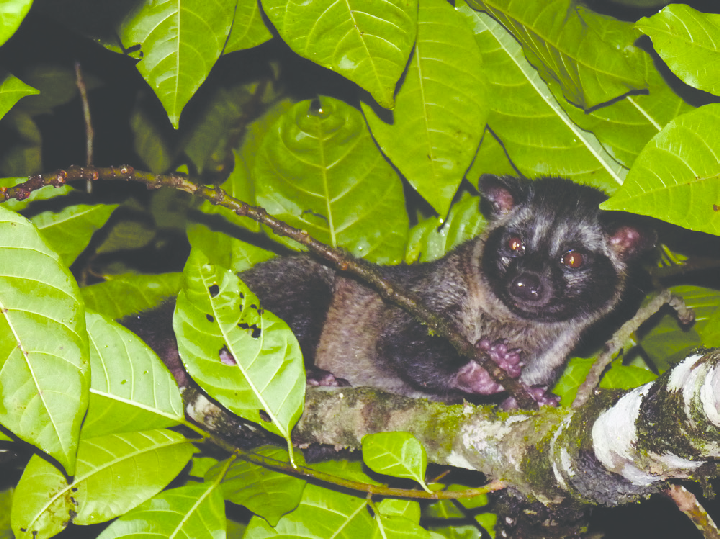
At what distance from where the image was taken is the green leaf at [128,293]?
3426mm

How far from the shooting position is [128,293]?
356cm

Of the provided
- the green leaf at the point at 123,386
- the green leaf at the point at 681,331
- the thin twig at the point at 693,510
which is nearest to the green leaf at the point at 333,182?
the green leaf at the point at 681,331

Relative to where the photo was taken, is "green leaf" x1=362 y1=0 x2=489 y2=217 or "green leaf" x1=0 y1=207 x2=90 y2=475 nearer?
"green leaf" x1=0 y1=207 x2=90 y2=475

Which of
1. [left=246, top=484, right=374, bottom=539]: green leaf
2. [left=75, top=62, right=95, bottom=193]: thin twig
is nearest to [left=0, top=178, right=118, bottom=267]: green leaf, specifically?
[left=75, top=62, right=95, bottom=193]: thin twig

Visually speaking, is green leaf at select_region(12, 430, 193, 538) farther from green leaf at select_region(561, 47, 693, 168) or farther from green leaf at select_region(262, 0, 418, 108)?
green leaf at select_region(561, 47, 693, 168)

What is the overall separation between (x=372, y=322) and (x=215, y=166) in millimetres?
1335

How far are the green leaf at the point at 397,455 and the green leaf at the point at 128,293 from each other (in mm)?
1597

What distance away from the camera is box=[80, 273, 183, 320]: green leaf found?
3426 mm

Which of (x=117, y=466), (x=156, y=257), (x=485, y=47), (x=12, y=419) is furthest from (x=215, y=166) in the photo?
(x=12, y=419)

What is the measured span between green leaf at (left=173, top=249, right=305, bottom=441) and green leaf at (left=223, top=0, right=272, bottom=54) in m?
1.06

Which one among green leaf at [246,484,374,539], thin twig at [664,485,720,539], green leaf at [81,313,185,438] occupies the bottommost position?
green leaf at [246,484,374,539]

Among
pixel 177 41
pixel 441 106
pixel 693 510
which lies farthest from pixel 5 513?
pixel 693 510

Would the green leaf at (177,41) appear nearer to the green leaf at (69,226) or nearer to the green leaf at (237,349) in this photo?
the green leaf at (237,349)

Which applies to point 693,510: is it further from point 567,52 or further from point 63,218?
point 63,218
